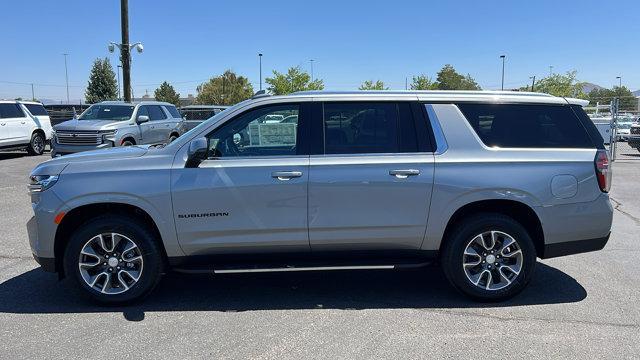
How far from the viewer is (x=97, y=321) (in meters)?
4.14

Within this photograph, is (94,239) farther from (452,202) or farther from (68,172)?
(452,202)

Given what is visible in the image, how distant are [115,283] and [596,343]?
3.82m

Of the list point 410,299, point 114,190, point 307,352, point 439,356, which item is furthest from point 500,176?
point 114,190

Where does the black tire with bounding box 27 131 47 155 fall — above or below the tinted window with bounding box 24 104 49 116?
below

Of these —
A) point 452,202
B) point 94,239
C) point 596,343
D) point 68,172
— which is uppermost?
point 68,172

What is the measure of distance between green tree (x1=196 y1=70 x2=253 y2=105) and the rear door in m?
66.5

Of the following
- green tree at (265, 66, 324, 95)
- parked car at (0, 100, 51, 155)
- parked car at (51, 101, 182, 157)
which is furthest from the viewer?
green tree at (265, 66, 324, 95)

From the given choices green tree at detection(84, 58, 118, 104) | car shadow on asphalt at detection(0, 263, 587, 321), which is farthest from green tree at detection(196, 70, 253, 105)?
car shadow on asphalt at detection(0, 263, 587, 321)

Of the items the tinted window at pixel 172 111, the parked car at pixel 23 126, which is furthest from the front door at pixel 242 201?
the parked car at pixel 23 126

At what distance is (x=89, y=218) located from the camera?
442 cm

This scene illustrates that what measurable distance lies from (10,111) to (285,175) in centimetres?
1633

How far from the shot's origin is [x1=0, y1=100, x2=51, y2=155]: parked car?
54.5 feet

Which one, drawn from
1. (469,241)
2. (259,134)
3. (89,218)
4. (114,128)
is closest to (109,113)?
(114,128)

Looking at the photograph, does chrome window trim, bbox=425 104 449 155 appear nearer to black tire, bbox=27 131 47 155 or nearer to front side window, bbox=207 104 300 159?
front side window, bbox=207 104 300 159
